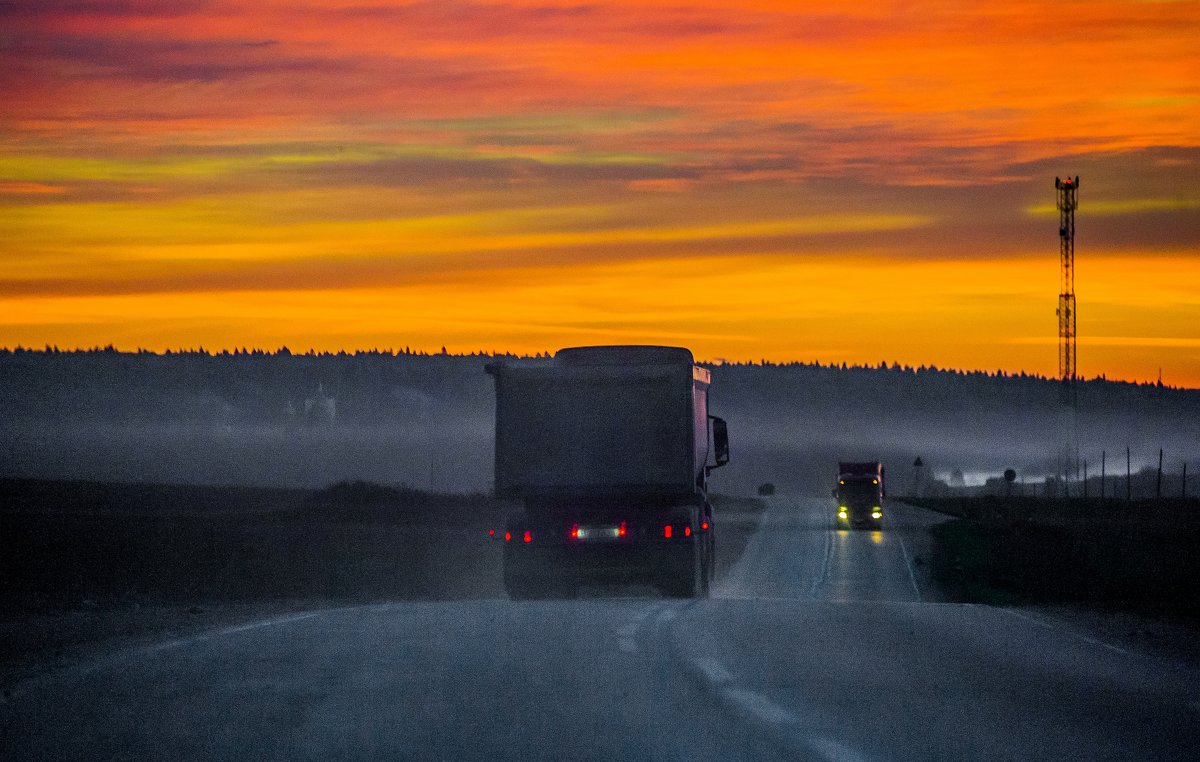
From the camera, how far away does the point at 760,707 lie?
11172mm

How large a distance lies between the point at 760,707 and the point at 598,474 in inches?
512

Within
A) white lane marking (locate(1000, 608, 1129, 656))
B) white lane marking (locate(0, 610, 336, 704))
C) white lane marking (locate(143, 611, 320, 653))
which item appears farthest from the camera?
white lane marking (locate(1000, 608, 1129, 656))

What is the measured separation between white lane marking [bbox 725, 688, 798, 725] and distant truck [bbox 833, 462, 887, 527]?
60550 mm

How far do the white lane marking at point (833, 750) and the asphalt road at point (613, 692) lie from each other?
30mm

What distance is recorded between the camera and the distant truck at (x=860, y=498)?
7194cm

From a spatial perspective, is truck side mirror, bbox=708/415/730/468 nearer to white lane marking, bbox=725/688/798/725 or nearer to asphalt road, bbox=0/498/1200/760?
asphalt road, bbox=0/498/1200/760

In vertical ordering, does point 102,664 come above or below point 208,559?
above

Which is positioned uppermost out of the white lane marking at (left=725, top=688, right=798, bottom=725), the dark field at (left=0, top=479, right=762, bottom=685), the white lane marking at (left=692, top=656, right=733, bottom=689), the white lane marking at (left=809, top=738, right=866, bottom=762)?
the white lane marking at (left=809, top=738, right=866, bottom=762)

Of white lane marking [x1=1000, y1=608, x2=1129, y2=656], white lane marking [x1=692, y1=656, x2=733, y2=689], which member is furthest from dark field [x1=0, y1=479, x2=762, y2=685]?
white lane marking [x1=1000, y1=608, x2=1129, y2=656]

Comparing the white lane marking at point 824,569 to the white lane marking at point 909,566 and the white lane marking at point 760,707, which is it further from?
the white lane marking at point 760,707

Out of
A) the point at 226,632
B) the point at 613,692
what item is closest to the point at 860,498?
the point at 226,632

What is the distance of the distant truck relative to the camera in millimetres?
71938

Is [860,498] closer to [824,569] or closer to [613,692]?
[824,569]

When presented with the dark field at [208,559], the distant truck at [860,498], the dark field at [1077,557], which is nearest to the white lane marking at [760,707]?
the dark field at [208,559]
